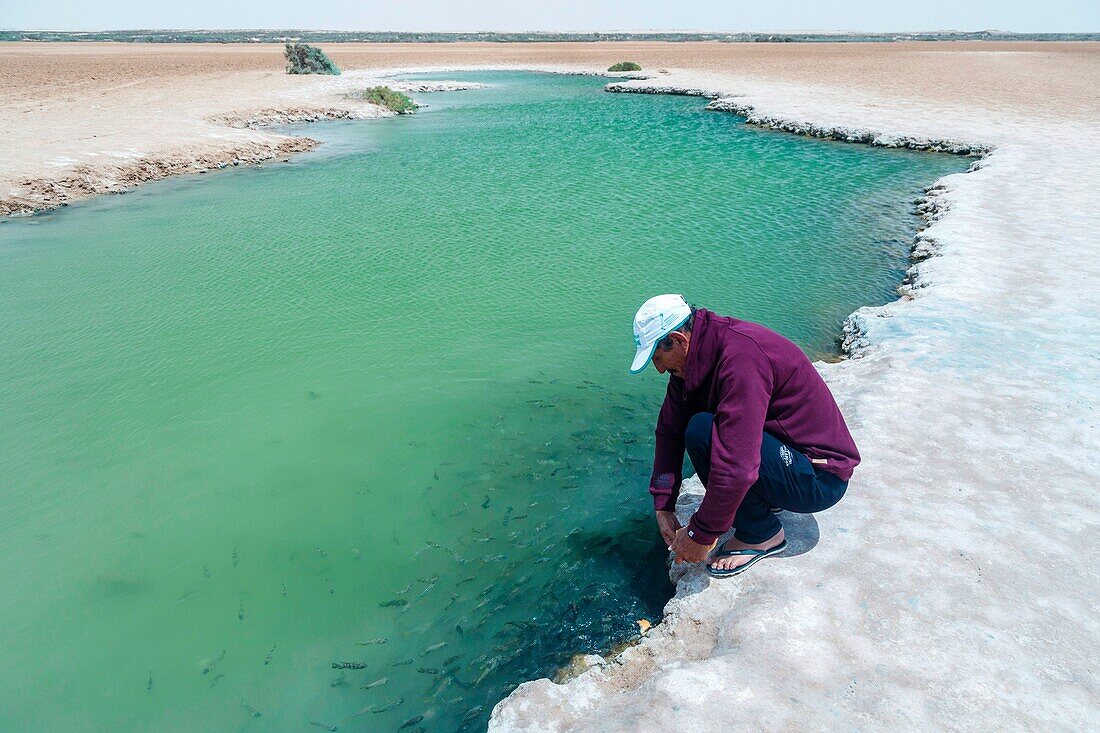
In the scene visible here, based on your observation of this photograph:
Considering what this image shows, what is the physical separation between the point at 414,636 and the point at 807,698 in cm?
274

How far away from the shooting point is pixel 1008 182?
574 inches

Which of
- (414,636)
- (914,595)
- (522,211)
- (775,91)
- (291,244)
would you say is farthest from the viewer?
(775,91)

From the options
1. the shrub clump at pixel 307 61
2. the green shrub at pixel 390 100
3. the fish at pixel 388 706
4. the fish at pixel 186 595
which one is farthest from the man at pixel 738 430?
the shrub clump at pixel 307 61

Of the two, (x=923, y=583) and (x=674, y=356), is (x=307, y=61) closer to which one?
(x=674, y=356)

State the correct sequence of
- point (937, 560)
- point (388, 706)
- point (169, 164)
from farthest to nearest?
1. point (169, 164)
2. point (388, 706)
3. point (937, 560)

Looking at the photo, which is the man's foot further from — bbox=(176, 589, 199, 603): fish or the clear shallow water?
bbox=(176, 589, 199, 603): fish

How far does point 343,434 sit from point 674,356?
15.7 feet

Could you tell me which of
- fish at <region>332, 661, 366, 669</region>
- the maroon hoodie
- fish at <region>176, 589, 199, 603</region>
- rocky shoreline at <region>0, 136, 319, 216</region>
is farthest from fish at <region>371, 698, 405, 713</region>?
rocky shoreline at <region>0, 136, 319, 216</region>

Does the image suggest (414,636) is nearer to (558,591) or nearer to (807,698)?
(558,591)

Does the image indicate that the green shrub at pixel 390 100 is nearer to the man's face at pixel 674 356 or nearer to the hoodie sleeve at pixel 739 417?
the man's face at pixel 674 356

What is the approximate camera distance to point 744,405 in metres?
3.23

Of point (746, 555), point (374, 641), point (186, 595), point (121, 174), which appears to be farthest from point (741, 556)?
point (121, 174)

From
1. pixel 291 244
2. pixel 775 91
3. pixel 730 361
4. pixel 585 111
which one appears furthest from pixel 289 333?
pixel 775 91

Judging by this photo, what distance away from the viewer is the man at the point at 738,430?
3291 millimetres
